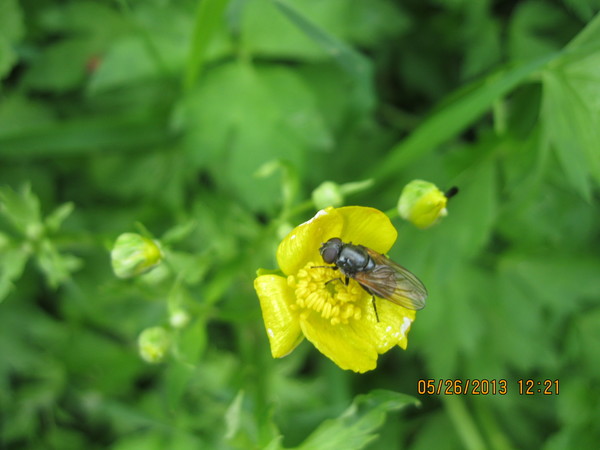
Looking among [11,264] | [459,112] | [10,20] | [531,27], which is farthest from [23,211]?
[531,27]

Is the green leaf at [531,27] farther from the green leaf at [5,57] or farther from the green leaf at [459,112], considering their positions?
the green leaf at [5,57]

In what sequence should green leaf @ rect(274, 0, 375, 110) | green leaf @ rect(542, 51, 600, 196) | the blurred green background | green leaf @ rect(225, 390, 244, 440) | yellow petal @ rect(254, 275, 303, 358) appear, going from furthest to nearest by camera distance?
the blurred green background → green leaf @ rect(274, 0, 375, 110) → green leaf @ rect(542, 51, 600, 196) → green leaf @ rect(225, 390, 244, 440) → yellow petal @ rect(254, 275, 303, 358)

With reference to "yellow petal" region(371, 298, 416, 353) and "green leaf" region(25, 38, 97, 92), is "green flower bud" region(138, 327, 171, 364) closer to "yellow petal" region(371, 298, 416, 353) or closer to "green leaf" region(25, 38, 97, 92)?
"yellow petal" region(371, 298, 416, 353)

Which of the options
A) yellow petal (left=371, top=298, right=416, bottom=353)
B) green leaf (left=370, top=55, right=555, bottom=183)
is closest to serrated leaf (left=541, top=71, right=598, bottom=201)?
green leaf (left=370, top=55, right=555, bottom=183)

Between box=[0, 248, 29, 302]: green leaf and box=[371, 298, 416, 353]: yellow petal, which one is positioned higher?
box=[0, 248, 29, 302]: green leaf

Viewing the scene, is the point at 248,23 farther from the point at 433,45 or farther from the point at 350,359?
the point at 350,359
